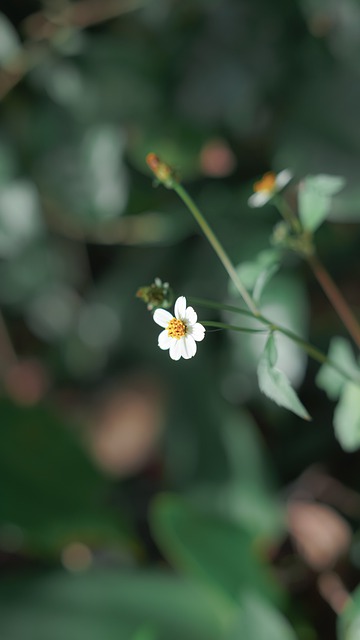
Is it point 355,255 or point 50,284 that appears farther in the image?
point 50,284

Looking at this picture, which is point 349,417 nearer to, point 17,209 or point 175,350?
point 175,350

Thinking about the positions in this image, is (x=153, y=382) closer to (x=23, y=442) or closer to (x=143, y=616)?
(x=23, y=442)

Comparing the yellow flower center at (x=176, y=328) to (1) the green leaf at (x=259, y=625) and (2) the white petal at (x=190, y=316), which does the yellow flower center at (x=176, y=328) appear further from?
(1) the green leaf at (x=259, y=625)

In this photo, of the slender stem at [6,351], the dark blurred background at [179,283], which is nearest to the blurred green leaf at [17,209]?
the dark blurred background at [179,283]

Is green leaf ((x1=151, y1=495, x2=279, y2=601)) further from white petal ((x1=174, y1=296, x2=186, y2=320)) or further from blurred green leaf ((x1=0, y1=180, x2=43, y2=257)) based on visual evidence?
white petal ((x1=174, y1=296, x2=186, y2=320))

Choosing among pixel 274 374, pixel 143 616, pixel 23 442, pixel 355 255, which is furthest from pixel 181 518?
pixel 274 374

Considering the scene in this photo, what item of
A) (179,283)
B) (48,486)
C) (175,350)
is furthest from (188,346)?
(48,486)

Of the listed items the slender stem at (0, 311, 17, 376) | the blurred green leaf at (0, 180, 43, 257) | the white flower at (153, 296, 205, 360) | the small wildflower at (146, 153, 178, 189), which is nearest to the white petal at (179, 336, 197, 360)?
the white flower at (153, 296, 205, 360)
